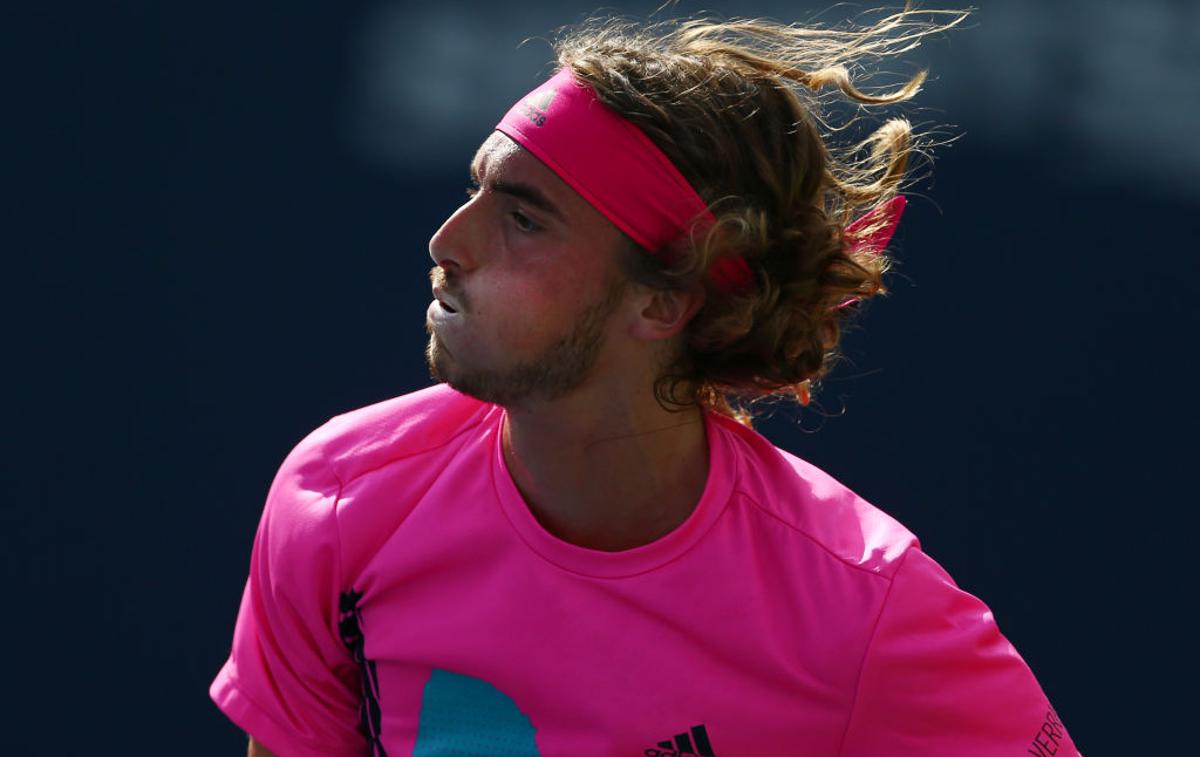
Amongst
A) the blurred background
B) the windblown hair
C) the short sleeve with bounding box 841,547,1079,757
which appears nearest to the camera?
the short sleeve with bounding box 841,547,1079,757

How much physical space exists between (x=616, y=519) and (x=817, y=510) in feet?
0.77

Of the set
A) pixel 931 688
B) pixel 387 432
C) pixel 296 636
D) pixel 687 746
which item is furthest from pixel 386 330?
pixel 931 688

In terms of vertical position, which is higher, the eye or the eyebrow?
the eyebrow

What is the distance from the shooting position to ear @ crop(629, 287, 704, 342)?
6.13ft

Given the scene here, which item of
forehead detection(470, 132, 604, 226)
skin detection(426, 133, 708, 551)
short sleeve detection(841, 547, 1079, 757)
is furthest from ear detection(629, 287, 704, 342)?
short sleeve detection(841, 547, 1079, 757)

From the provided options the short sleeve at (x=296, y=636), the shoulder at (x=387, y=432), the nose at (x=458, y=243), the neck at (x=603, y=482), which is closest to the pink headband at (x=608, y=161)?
the nose at (x=458, y=243)

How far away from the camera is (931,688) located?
68.2 inches

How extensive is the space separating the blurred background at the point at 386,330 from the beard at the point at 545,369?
110cm

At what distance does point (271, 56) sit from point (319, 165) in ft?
0.68

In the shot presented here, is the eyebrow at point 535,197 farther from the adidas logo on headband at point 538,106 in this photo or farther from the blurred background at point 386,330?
the blurred background at point 386,330

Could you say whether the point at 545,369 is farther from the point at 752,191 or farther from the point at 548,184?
the point at 752,191

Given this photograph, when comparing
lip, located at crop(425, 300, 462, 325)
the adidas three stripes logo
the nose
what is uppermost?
the nose

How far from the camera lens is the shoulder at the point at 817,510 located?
1786 mm

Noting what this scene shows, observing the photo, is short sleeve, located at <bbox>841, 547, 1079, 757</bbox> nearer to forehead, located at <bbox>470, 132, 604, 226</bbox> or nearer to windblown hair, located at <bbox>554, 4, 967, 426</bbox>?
windblown hair, located at <bbox>554, 4, 967, 426</bbox>
